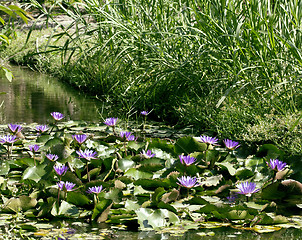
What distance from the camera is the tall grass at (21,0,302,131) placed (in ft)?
12.3

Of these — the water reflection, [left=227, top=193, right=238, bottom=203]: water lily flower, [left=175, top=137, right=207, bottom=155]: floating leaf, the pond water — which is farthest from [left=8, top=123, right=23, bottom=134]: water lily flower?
[left=227, top=193, right=238, bottom=203]: water lily flower

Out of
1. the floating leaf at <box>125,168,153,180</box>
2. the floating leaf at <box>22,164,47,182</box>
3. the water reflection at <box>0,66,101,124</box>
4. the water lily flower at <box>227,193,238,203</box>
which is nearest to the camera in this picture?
the water lily flower at <box>227,193,238,203</box>

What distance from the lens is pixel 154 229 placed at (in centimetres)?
220

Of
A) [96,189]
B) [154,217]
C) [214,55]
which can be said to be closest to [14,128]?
[96,189]

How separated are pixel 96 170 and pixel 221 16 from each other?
1.95 meters

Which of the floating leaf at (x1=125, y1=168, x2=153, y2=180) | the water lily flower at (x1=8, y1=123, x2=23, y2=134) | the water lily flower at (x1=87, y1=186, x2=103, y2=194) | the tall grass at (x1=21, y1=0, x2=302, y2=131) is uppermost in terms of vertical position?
the tall grass at (x1=21, y1=0, x2=302, y2=131)

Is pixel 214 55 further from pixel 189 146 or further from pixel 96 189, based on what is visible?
pixel 96 189

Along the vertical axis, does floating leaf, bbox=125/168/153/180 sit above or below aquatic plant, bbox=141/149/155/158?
below

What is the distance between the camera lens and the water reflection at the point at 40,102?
16.7ft

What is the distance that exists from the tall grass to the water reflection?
2.18 feet

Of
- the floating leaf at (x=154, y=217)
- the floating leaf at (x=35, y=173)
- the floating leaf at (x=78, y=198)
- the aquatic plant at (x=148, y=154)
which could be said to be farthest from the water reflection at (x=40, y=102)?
the floating leaf at (x=154, y=217)

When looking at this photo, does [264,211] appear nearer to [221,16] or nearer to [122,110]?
[221,16]

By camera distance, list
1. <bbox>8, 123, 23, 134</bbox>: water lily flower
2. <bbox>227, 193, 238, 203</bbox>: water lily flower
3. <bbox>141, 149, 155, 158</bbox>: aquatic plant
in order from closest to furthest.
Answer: <bbox>227, 193, 238, 203</bbox>: water lily flower → <bbox>141, 149, 155, 158</bbox>: aquatic plant → <bbox>8, 123, 23, 134</bbox>: water lily flower

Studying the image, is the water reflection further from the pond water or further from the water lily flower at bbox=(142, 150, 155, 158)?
the water lily flower at bbox=(142, 150, 155, 158)
